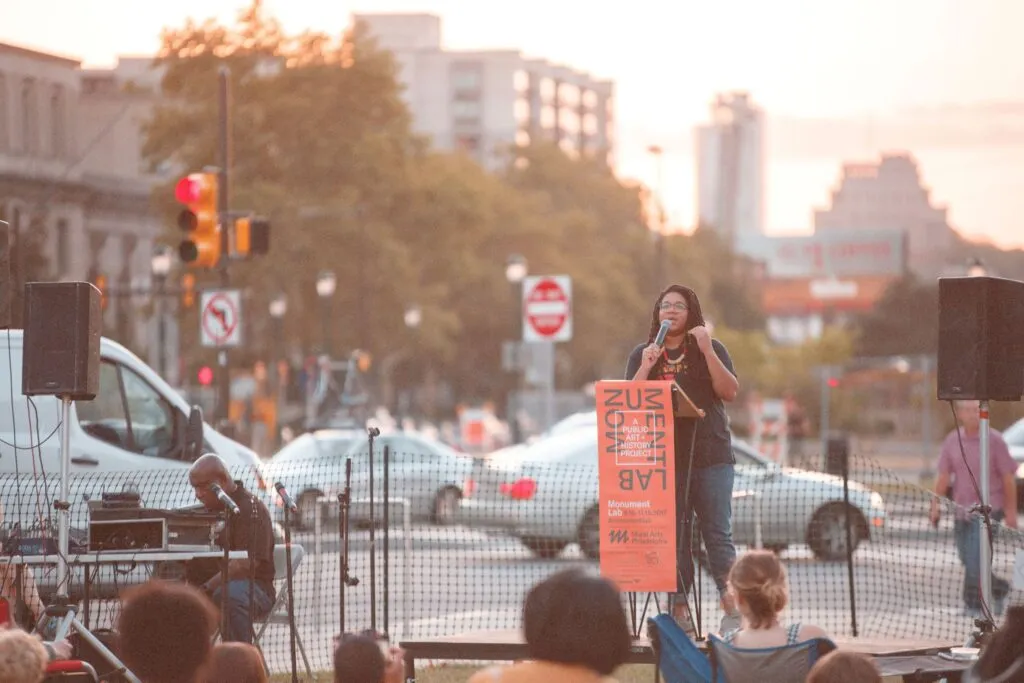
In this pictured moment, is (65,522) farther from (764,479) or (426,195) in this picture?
(426,195)

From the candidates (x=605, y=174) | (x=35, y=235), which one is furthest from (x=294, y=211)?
(x=605, y=174)

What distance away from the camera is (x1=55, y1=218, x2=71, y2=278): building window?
2901 inches

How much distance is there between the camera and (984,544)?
1084 centimetres

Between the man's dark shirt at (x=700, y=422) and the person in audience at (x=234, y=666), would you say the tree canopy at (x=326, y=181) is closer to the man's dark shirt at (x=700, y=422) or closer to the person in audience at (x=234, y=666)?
the man's dark shirt at (x=700, y=422)

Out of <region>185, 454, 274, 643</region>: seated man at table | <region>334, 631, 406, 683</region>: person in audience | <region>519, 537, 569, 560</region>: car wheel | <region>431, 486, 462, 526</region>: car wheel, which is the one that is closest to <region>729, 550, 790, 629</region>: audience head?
<region>334, 631, 406, 683</region>: person in audience

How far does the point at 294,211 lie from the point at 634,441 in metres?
39.6

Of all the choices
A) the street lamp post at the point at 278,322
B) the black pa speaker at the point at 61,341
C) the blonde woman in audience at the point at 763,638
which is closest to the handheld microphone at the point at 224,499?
the black pa speaker at the point at 61,341

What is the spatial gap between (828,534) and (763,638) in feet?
41.1

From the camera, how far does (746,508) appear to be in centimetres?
1981

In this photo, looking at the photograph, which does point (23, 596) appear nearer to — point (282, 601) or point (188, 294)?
point (282, 601)

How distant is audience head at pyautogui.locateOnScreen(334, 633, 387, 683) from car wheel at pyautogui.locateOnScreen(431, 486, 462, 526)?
50.6ft

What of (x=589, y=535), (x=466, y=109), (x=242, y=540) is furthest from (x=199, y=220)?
(x=466, y=109)

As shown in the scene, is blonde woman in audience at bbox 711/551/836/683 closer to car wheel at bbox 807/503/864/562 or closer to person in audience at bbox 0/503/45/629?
person in audience at bbox 0/503/45/629

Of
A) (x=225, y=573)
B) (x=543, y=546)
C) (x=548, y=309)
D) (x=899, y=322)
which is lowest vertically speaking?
(x=543, y=546)
